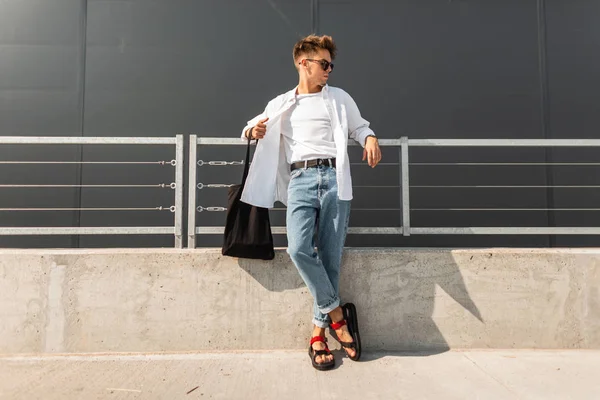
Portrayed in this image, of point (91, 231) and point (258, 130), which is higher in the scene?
point (258, 130)

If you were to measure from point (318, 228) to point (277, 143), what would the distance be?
0.60m

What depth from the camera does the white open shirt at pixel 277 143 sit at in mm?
2297

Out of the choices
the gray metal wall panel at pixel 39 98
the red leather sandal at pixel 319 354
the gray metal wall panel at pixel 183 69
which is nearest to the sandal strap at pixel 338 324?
the red leather sandal at pixel 319 354

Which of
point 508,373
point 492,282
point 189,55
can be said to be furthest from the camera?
point 189,55

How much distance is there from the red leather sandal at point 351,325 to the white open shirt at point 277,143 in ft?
2.75

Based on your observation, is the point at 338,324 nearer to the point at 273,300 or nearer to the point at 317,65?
the point at 273,300

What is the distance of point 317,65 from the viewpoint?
2221mm

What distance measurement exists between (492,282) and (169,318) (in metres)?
2.27

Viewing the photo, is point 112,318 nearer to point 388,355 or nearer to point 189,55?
point 388,355

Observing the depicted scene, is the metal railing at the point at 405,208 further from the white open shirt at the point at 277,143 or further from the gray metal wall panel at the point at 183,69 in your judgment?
the gray metal wall panel at the point at 183,69

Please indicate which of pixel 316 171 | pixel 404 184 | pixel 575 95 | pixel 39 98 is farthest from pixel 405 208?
pixel 39 98

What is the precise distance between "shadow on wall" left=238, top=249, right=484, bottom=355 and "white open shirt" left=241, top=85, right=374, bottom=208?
1.57 ft

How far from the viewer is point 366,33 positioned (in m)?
4.59

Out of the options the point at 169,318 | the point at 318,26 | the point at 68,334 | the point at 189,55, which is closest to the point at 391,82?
the point at 318,26
